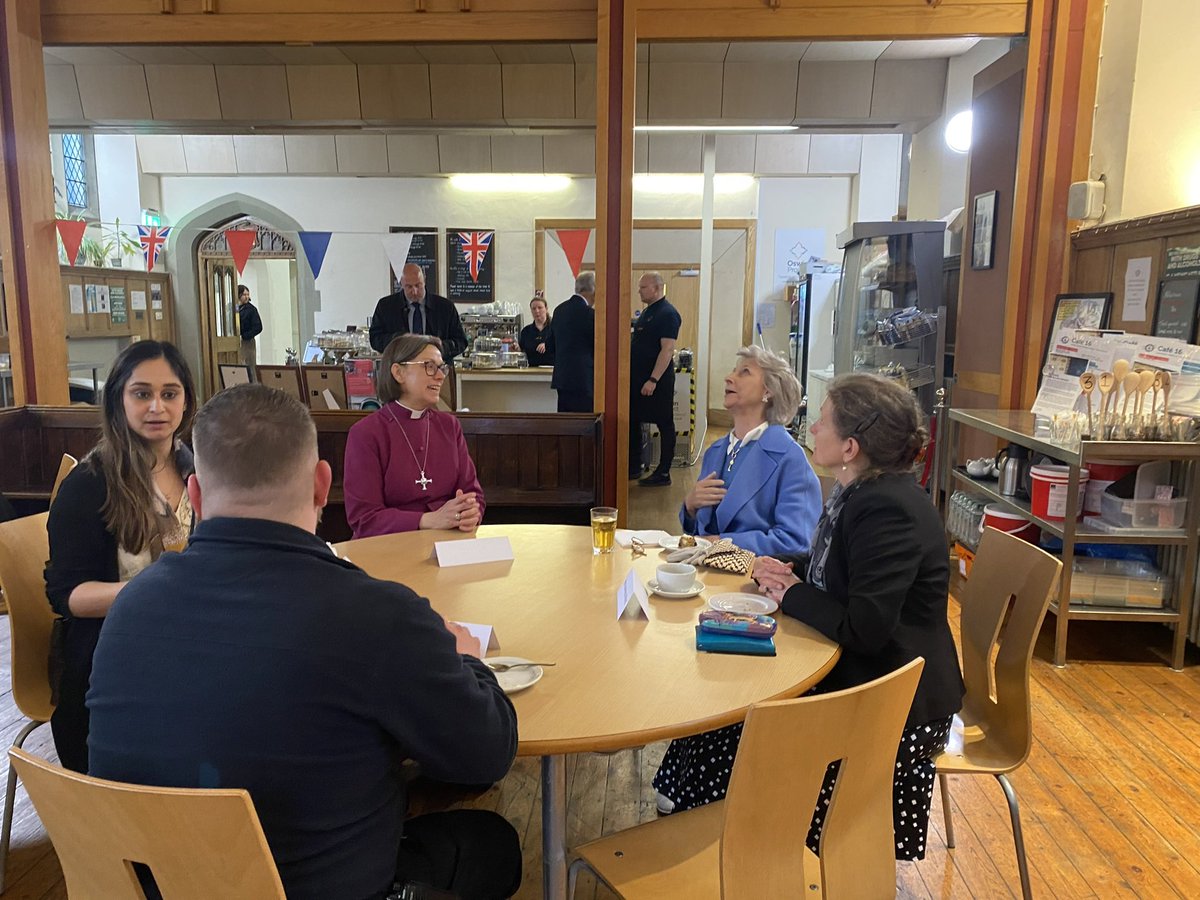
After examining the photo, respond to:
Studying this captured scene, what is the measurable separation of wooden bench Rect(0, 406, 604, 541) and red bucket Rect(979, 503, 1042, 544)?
1858 millimetres

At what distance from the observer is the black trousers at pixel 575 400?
6.04m

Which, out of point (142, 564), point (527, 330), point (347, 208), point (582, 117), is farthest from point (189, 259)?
point (142, 564)

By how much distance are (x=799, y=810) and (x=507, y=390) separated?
535cm

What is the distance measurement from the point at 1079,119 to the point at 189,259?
325 inches

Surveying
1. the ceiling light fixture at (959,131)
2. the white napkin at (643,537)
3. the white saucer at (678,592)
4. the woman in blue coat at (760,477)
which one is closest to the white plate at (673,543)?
the white napkin at (643,537)

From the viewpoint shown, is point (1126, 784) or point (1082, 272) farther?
point (1082, 272)

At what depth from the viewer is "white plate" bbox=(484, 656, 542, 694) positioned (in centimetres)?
149

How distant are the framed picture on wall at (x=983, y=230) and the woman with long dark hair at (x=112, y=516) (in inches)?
170

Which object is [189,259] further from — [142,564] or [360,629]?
[360,629]

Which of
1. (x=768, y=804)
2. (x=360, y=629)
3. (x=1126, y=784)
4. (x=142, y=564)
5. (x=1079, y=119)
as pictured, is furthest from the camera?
(x=1079, y=119)

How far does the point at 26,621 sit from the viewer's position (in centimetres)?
207

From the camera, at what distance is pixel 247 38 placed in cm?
438

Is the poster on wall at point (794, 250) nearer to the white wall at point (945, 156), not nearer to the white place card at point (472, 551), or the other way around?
the white wall at point (945, 156)

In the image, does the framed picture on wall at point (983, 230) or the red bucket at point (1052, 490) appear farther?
the framed picture on wall at point (983, 230)
